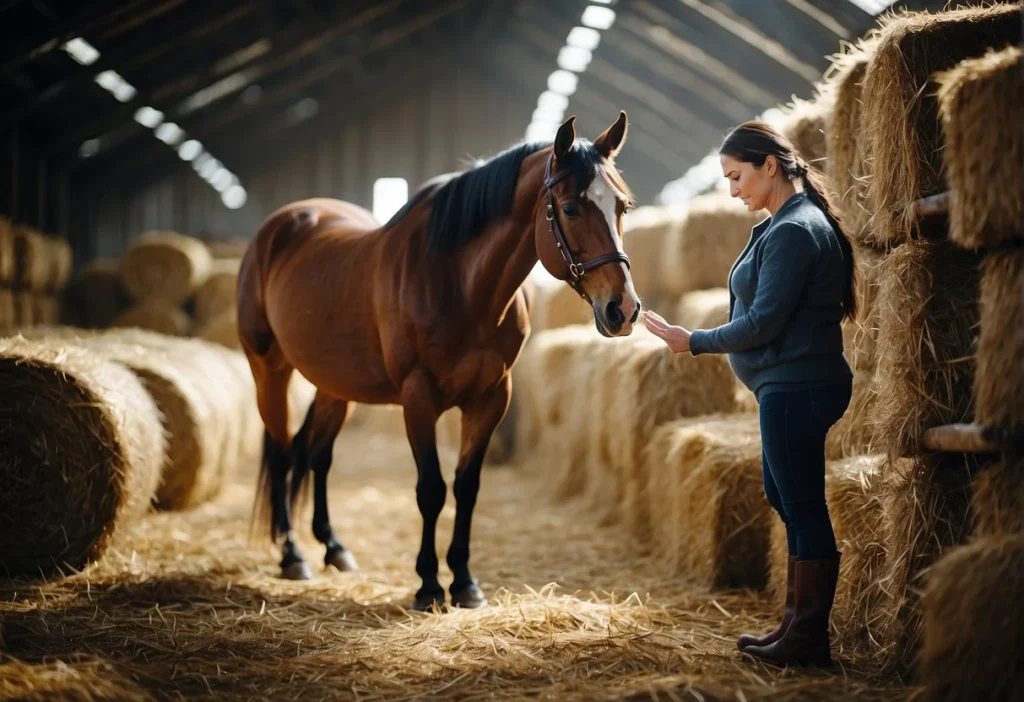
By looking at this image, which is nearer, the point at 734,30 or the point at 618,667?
the point at 618,667

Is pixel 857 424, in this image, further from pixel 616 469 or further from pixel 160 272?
pixel 160 272

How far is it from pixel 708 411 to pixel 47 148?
9.70 meters

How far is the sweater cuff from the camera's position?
9.10 feet

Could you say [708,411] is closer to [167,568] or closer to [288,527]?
[288,527]

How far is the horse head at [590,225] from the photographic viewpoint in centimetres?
318

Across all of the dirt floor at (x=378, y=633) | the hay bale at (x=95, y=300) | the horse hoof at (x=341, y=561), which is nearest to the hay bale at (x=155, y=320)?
the hay bale at (x=95, y=300)

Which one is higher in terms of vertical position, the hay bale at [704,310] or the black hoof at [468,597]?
the hay bale at [704,310]

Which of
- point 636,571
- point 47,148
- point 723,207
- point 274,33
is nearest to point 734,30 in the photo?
point 723,207

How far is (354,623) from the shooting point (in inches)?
140

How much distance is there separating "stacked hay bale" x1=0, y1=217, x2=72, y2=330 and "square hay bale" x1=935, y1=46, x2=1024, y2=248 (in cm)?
901

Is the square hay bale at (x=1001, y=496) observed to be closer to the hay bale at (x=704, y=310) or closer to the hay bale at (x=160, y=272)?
the hay bale at (x=704, y=310)

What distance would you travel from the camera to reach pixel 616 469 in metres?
5.59

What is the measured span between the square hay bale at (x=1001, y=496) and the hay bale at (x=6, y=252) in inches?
364

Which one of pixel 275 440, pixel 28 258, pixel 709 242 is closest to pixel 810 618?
pixel 275 440
